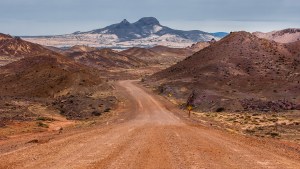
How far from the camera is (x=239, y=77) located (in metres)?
83.7

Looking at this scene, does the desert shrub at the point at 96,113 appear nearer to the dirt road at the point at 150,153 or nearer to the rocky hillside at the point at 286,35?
the dirt road at the point at 150,153

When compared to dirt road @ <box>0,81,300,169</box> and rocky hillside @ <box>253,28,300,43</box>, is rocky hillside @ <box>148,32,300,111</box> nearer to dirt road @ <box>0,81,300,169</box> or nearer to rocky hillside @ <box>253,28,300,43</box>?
dirt road @ <box>0,81,300,169</box>

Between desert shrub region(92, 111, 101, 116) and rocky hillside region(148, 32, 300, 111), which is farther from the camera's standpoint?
rocky hillside region(148, 32, 300, 111)

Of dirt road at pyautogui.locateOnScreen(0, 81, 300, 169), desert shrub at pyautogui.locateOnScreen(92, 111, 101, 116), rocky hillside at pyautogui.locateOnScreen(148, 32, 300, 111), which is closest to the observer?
dirt road at pyautogui.locateOnScreen(0, 81, 300, 169)

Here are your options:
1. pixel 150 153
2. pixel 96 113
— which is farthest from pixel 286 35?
pixel 150 153

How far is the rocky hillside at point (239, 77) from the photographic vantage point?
193ft

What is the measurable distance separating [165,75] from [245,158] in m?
89.7

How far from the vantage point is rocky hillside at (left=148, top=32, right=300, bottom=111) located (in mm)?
58750

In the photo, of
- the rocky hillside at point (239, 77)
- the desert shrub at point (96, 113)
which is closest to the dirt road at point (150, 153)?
the desert shrub at point (96, 113)

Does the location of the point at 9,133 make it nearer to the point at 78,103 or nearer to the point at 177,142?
the point at 177,142

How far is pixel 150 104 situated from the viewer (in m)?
56.8

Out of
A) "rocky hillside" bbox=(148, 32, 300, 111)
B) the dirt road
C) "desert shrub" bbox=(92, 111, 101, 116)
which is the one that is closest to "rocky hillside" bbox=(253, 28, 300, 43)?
"rocky hillside" bbox=(148, 32, 300, 111)

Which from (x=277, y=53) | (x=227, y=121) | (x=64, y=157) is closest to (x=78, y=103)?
(x=227, y=121)

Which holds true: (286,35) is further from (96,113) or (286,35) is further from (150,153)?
(150,153)
